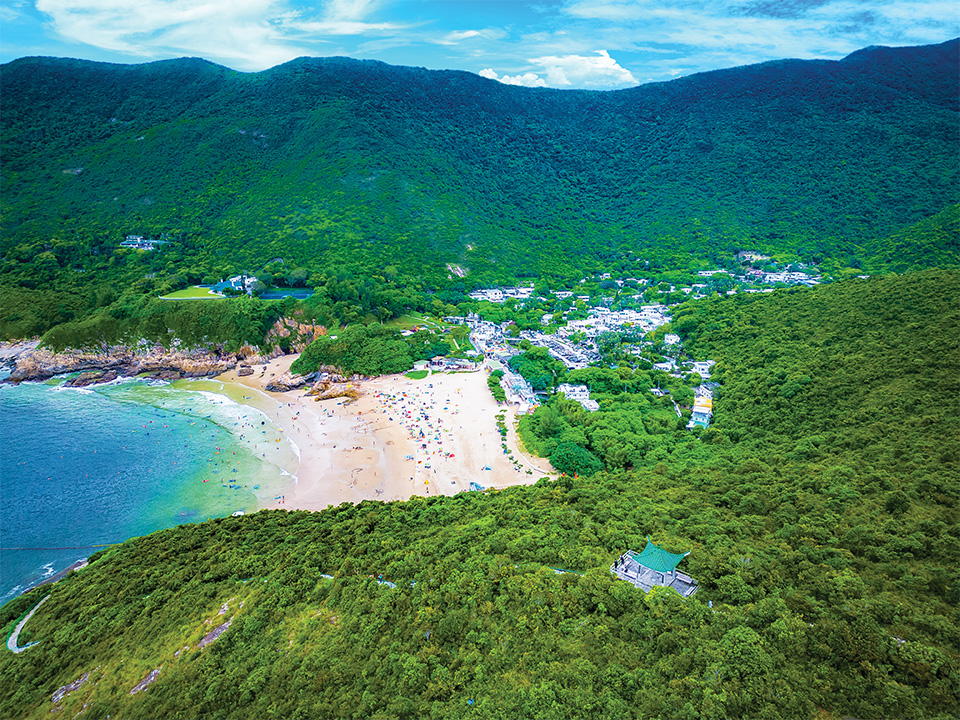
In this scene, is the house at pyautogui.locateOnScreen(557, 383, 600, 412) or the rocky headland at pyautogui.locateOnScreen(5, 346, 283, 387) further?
the rocky headland at pyautogui.locateOnScreen(5, 346, 283, 387)

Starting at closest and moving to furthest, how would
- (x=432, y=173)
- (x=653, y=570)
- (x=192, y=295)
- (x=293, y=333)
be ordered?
(x=653, y=570), (x=293, y=333), (x=192, y=295), (x=432, y=173)

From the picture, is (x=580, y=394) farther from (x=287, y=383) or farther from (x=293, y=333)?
(x=293, y=333)

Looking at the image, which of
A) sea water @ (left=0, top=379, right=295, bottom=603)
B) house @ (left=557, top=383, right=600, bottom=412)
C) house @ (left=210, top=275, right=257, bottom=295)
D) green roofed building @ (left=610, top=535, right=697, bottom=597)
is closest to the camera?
green roofed building @ (left=610, top=535, right=697, bottom=597)

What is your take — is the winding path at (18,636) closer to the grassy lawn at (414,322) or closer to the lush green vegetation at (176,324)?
the lush green vegetation at (176,324)

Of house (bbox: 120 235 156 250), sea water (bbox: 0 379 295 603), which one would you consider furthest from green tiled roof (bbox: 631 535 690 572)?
house (bbox: 120 235 156 250)

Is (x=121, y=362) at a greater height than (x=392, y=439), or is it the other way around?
(x=121, y=362)

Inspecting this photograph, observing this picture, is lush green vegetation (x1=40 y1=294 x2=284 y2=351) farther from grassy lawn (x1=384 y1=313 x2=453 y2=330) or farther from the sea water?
grassy lawn (x1=384 y1=313 x2=453 y2=330)

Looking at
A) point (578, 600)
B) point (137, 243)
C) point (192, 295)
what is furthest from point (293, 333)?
point (578, 600)

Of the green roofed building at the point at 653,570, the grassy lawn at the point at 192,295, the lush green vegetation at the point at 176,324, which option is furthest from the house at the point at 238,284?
the green roofed building at the point at 653,570

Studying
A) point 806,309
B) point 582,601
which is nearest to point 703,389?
point 806,309
